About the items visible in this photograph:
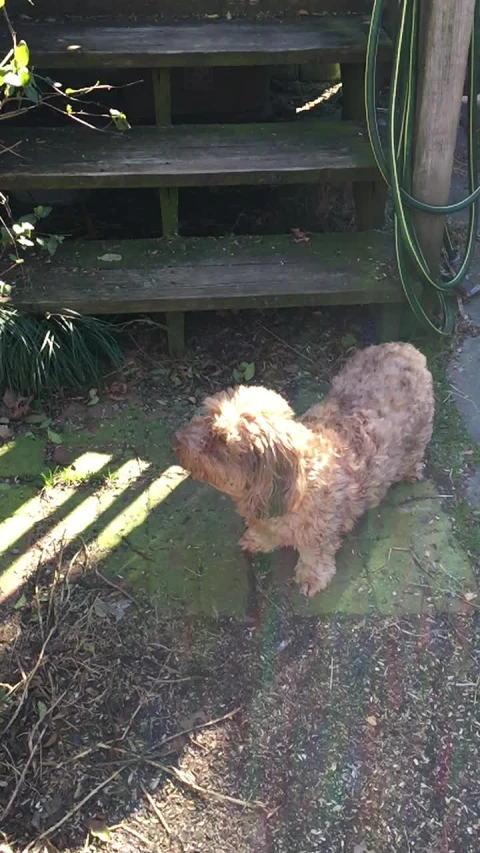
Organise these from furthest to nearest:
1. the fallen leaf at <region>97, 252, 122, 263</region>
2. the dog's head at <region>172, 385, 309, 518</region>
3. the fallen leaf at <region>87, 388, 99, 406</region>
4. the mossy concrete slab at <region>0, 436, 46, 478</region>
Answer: the fallen leaf at <region>97, 252, 122, 263</region>
the fallen leaf at <region>87, 388, 99, 406</region>
the mossy concrete slab at <region>0, 436, 46, 478</region>
the dog's head at <region>172, 385, 309, 518</region>

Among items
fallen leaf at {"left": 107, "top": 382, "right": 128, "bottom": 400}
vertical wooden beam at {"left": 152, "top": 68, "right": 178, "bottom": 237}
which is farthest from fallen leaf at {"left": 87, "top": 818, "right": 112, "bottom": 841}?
vertical wooden beam at {"left": 152, "top": 68, "right": 178, "bottom": 237}

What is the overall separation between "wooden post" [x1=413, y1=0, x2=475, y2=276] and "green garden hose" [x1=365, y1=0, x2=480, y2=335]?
46mm

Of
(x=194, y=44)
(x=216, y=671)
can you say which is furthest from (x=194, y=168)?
(x=216, y=671)

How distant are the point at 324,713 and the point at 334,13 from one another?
12.5 feet

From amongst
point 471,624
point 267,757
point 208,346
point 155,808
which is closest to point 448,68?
point 208,346

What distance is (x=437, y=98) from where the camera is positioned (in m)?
3.49

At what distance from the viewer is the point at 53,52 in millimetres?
3686

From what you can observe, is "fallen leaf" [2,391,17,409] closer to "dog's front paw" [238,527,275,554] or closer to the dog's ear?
"dog's front paw" [238,527,275,554]

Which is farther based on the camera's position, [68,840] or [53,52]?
[53,52]

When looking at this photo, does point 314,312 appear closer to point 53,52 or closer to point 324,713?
point 53,52

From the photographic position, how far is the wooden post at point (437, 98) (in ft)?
10.8

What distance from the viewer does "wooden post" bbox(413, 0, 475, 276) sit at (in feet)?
10.8

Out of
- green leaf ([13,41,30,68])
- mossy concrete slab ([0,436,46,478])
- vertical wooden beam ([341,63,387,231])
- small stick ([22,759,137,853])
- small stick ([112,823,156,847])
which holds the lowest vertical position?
small stick ([112,823,156,847])

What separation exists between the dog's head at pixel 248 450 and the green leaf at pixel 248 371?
4.76 feet
